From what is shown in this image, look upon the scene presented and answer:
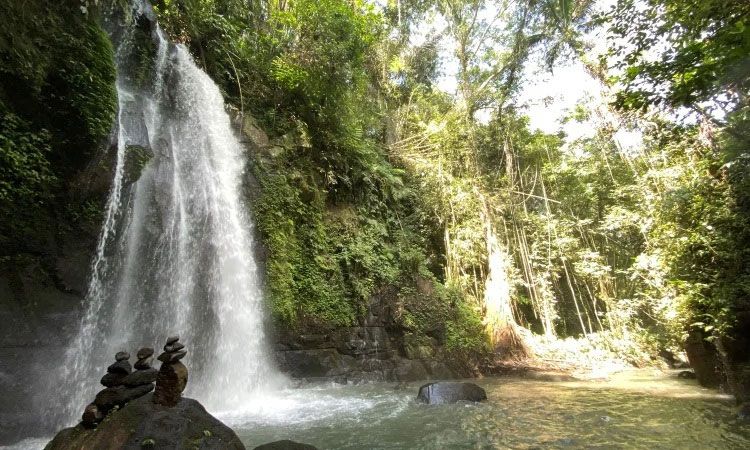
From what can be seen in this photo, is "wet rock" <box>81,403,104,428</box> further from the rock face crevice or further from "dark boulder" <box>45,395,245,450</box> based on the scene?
the rock face crevice

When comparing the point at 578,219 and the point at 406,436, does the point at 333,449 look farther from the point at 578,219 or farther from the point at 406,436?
the point at 578,219

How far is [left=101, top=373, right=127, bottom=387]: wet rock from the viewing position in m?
3.64

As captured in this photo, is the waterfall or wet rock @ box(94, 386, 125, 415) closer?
wet rock @ box(94, 386, 125, 415)

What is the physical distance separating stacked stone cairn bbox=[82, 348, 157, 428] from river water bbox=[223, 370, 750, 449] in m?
1.45

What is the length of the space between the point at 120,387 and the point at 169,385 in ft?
1.78

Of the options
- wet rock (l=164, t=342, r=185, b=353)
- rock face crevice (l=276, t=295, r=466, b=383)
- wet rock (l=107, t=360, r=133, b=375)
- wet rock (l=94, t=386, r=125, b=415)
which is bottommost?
wet rock (l=94, t=386, r=125, b=415)

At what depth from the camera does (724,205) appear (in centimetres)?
696

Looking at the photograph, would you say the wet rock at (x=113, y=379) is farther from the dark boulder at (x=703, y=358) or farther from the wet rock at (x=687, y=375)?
the wet rock at (x=687, y=375)

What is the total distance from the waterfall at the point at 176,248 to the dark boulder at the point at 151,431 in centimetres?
308

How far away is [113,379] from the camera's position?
3.67m

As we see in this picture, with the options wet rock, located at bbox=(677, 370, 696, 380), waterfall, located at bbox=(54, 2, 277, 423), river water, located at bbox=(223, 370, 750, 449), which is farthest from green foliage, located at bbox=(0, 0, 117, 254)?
wet rock, located at bbox=(677, 370, 696, 380)

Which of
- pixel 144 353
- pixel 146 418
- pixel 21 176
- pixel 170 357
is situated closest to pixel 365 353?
pixel 144 353

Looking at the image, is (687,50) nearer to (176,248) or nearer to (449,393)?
(449,393)

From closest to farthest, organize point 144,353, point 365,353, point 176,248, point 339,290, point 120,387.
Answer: point 120,387
point 144,353
point 176,248
point 365,353
point 339,290
